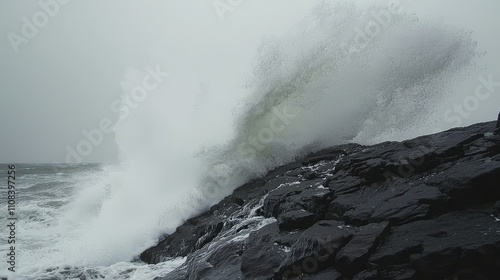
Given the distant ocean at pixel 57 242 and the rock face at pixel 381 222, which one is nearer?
the rock face at pixel 381 222

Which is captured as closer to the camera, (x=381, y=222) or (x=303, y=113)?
(x=381, y=222)

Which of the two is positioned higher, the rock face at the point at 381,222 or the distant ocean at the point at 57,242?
the distant ocean at the point at 57,242

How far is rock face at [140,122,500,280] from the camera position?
3.69 m

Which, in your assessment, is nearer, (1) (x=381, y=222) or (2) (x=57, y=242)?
(1) (x=381, y=222)

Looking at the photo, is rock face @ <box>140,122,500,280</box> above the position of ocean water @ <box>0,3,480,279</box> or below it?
below

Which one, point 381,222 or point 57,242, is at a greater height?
point 57,242

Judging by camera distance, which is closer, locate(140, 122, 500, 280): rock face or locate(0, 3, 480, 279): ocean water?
locate(140, 122, 500, 280): rock face

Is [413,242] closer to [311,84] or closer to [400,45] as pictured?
[311,84]

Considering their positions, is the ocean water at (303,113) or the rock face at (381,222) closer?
the rock face at (381,222)

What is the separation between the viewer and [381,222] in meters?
4.55

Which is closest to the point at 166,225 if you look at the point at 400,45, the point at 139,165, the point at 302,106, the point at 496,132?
the point at 139,165

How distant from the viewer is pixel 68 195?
18.2m

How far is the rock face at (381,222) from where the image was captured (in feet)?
12.1

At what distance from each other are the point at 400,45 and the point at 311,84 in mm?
3654
